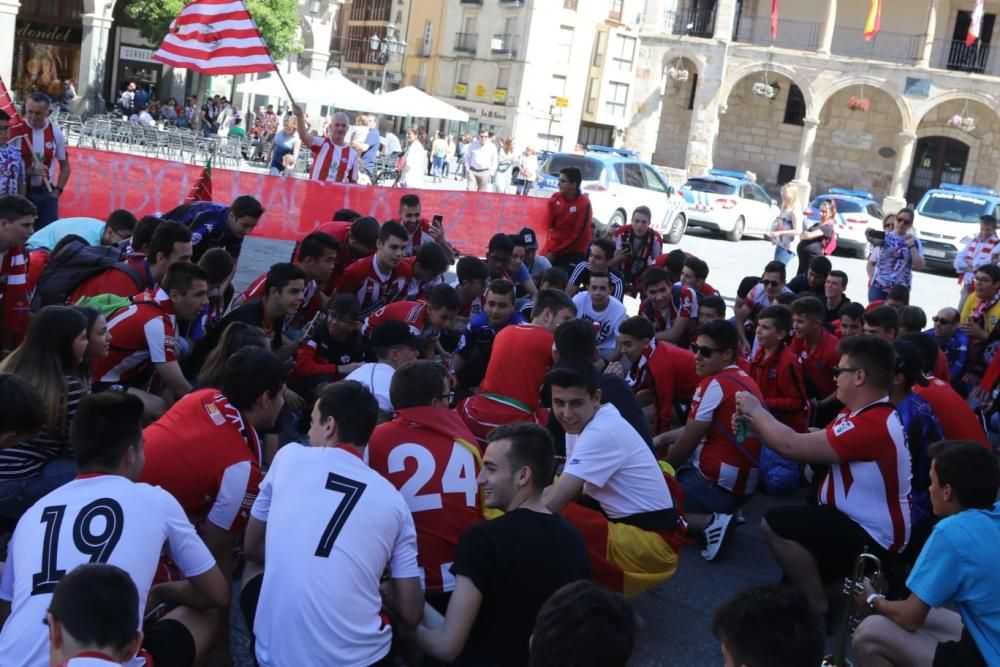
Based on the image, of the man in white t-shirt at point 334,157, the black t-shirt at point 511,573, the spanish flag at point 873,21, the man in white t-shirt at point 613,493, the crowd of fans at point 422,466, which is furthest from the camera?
the spanish flag at point 873,21

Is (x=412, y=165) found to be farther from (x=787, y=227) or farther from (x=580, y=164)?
(x=787, y=227)

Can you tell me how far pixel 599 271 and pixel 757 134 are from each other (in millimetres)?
37200

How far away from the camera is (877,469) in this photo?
16.7 feet

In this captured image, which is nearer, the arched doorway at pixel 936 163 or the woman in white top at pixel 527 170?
the woman in white top at pixel 527 170

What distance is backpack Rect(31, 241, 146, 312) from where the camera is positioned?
634 cm

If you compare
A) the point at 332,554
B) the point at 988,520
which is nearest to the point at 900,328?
the point at 988,520

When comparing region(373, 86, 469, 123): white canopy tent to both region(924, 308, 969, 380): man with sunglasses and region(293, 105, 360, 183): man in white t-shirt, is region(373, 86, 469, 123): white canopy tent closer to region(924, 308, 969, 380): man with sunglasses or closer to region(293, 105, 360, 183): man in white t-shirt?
region(293, 105, 360, 183): man in white t-shirt

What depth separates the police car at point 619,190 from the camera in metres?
22.5

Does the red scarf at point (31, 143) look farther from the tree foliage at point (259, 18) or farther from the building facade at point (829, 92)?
the building facade at point (829, 92)

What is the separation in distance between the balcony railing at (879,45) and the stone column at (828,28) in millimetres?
1166

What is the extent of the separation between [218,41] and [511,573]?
9185 millimetres

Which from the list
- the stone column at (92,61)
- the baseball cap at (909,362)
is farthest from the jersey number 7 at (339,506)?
the stone column at (92,61)

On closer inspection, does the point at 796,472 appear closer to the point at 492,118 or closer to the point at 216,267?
Answer: the point at 216,267

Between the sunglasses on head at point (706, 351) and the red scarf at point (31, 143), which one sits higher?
the red scarf at point (31, 143)
